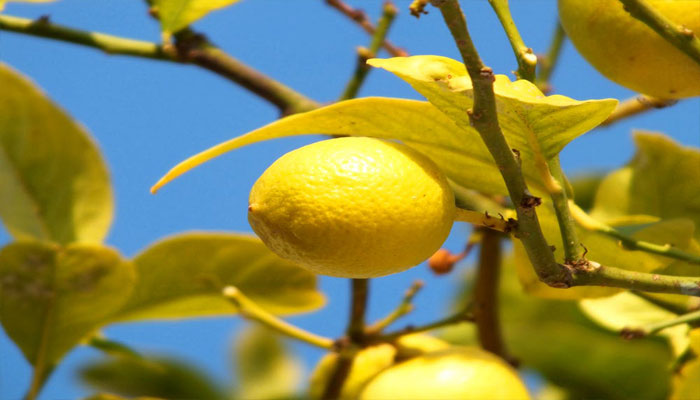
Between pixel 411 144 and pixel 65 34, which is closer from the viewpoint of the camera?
pixel 411 144

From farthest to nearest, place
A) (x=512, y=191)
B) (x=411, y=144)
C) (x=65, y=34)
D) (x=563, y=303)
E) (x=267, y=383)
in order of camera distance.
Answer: (x=267, y=383), (x=563, y=303), (x=65, y=34), (x=411, y=144), (x=512, y=191)

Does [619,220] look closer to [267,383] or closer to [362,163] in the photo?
[362,163]

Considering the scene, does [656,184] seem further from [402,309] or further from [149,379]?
[149,379]

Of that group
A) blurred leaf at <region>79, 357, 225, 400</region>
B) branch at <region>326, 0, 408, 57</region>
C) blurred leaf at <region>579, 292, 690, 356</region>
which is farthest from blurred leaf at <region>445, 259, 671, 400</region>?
blurred leaf at <region>79, 357, 225, 400</region>

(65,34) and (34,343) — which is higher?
(65,34)

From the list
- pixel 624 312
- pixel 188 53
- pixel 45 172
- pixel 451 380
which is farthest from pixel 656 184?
pixel 45 172

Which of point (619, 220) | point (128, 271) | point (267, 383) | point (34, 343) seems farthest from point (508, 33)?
point (267, 383)

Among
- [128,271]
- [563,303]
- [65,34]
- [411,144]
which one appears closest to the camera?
[411,144]
